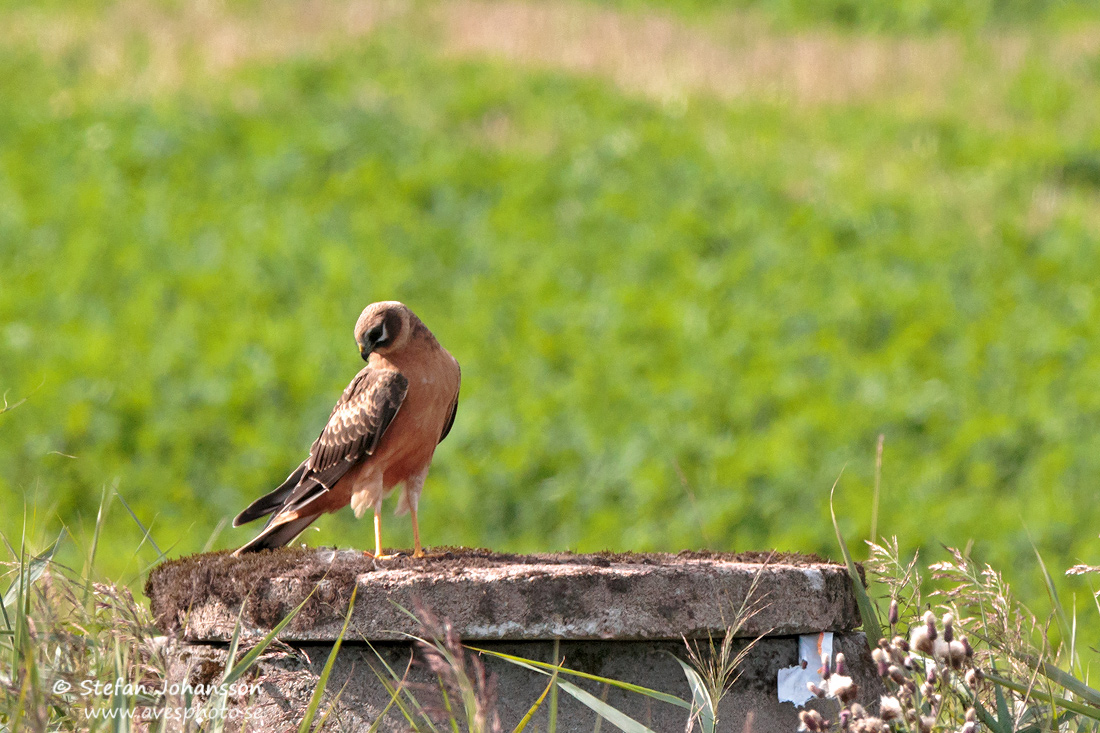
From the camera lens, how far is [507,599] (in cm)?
310

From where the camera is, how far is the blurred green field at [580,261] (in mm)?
10195

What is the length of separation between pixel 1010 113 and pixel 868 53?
8.34 feet

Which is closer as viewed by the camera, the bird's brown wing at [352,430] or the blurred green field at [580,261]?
the bird's brown wing at [352,430]

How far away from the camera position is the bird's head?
3455 mm

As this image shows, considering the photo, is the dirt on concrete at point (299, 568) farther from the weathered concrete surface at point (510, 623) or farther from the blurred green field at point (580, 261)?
the blurred green field at point (580, 261)

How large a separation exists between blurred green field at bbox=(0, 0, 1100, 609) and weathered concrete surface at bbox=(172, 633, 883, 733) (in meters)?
2.97

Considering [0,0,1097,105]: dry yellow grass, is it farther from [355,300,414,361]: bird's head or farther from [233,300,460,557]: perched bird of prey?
[355,300,414,361]: bird's head

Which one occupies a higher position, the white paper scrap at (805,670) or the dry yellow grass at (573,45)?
the dry yellow grass at (573,45)

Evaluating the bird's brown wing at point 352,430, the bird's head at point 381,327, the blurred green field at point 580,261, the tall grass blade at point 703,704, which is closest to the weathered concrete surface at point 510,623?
the tall grass blade at point 703,704

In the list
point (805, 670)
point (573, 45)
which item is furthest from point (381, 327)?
point (573, 45)

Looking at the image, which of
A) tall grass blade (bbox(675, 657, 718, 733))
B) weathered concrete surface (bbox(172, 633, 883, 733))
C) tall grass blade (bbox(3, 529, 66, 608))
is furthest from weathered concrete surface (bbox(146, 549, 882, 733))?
tall grass blade (bbox(3, 529, 66, 608))

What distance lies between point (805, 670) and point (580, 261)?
1082cm

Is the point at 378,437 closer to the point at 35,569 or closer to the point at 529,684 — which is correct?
the point at 529,684

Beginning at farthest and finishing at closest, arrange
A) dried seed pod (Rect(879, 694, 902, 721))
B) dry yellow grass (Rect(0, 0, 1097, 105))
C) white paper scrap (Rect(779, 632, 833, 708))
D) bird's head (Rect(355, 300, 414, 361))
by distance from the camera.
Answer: dry yellow grass (Rect(0, 0, 1097, 105)) < bird's head (Rect(355, 300, 414, 361)) < white paper scrap (Rect(779, 632, 833, 708)) < dried seed pod (Rect(879, 694, 902, 721))
